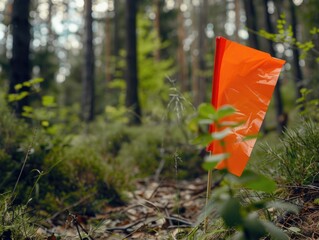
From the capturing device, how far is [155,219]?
2.46 meters

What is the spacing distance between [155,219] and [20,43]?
12.6ft

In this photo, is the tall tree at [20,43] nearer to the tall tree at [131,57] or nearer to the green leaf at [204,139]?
the green leaf at [204,139]

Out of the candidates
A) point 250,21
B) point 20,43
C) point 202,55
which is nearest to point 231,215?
point 20,43

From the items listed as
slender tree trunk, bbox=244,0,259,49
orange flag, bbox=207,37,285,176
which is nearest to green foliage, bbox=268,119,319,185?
orange flag, bbox=207,37,285,176

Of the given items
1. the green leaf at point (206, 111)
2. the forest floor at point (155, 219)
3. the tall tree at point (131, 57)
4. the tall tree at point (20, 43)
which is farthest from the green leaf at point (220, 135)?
the tall tree at point (131, 57)

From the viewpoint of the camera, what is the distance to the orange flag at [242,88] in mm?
1921

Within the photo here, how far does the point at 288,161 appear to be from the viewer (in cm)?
250

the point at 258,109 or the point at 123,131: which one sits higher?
the point at 258,109

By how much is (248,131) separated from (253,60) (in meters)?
0.40

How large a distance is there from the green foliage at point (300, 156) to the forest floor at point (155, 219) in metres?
0.11

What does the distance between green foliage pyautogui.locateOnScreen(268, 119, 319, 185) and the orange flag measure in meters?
0.62

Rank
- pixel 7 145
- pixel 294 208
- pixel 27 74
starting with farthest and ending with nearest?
pixel 27 74
pixel 7 145
pixel 294 208

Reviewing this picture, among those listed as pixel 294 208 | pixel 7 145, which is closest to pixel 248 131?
pixel 294 208

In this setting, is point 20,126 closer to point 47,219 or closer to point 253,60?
point 47,219
